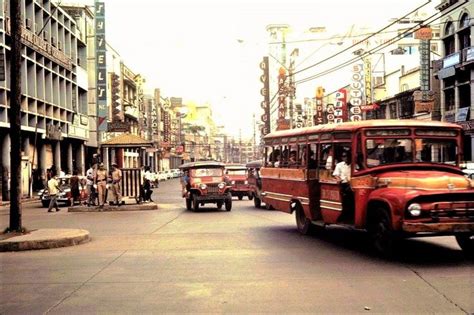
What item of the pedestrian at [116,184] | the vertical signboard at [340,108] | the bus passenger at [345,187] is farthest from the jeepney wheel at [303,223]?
the vertical signboard at [340,108]

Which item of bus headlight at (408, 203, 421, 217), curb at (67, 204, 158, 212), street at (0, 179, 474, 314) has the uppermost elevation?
bus headlight at (408, 203, 421, 217)

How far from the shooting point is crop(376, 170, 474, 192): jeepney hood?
31.9ft

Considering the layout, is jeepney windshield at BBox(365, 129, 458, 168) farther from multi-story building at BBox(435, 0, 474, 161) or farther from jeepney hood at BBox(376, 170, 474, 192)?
multi-story building at BBox(435, 0, 474, 161)

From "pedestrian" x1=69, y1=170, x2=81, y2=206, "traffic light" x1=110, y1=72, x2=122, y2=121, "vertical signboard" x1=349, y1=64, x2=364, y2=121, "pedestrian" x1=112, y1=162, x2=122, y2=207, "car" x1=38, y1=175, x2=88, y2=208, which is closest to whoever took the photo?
"pedestrian" x1=112, y1=162, x2=122, y2=207

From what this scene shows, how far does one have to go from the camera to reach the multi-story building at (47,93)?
34.4 meters

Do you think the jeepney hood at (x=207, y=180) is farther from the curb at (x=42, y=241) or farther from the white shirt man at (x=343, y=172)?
the white shirt man at (x=343, y=172)

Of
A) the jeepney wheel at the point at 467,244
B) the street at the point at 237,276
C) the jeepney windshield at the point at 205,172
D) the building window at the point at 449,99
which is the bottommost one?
the street at the point at 237,276

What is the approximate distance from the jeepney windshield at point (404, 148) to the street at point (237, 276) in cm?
180

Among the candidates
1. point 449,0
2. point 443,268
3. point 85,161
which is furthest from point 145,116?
point 443,268

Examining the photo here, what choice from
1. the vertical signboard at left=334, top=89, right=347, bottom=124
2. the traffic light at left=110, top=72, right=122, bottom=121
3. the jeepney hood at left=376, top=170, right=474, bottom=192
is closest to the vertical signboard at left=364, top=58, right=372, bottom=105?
the vertical signboard at left=334, top=89, right=347, bottom=124

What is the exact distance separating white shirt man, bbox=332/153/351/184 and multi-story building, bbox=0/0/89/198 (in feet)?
73.8

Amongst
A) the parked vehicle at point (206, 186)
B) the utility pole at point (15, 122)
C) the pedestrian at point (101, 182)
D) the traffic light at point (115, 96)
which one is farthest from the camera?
the traffic light at point (115, 96)

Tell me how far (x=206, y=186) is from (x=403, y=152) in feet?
45.3

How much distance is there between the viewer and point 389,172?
35.2 feet
